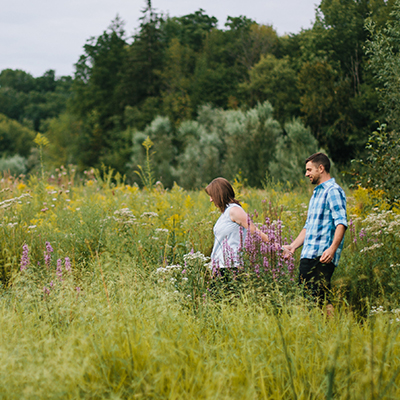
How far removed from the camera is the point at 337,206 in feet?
11.9

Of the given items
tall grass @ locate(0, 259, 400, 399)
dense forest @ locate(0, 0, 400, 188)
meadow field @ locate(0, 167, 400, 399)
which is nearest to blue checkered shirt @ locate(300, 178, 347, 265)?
meadow field @ locate(0, 167, 400, 399)

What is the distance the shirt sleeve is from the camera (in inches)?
141

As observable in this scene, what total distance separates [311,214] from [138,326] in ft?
6.90

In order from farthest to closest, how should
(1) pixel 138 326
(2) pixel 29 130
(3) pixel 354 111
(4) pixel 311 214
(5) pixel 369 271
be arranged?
(2) pixel 29 130 → (3) pixel 354 111 → (5) pixel 369 271 → (4) pixel 311 214 → (1) pixel 138 326

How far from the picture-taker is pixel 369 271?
4.41 m

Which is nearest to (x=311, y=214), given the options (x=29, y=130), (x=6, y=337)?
(x=6, y=337)

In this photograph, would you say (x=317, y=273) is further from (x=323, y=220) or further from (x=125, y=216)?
(x=125, y=216)

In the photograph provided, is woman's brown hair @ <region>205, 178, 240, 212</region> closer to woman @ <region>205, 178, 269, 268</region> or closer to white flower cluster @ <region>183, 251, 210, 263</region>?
woman @ <region>205, 178, 269, 268</region>

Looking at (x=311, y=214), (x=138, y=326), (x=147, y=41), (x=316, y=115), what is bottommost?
(x=138, y=326)

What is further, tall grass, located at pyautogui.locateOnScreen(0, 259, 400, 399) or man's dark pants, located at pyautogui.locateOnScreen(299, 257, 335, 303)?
man's dark pants, located at pyautogui.locateOnScreen(299, 257, 335, 303)

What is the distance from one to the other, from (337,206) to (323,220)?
0.73 feet

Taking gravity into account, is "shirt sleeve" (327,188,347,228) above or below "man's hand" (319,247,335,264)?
above

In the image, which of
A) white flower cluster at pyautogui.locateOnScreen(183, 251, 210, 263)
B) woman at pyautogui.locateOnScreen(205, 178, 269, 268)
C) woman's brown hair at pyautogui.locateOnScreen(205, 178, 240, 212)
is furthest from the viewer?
woman's brown hair at pyautogui.locateOnScreen(205, 178, 240, 212)

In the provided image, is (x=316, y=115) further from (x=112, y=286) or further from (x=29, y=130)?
(x=29, y=130)
